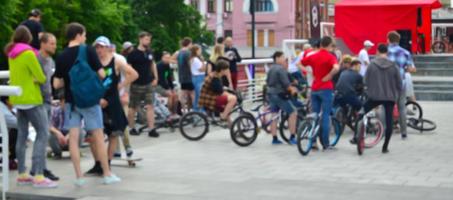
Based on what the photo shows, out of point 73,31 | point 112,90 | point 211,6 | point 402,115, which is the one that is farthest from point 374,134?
point 211,6

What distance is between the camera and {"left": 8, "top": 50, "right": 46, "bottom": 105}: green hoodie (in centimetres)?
992

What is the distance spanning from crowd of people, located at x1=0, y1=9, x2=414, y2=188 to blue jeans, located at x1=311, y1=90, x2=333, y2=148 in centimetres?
2

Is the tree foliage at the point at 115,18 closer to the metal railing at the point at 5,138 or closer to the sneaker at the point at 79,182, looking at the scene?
the sneaker at the point at 79,182

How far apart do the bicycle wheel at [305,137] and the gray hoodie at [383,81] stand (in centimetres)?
101

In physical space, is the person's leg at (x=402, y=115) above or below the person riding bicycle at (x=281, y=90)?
below

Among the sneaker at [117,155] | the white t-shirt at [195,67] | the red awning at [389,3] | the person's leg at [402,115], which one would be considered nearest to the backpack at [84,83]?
the sneaker at [117,155]

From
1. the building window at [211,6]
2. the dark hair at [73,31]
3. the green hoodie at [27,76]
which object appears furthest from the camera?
the building window at [211,6]

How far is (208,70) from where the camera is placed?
17594 millimetres

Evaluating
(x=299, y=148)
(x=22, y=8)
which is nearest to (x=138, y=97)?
(x=299, y=148)

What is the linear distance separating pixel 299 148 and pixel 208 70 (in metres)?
4.87

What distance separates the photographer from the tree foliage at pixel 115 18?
38.6 meters

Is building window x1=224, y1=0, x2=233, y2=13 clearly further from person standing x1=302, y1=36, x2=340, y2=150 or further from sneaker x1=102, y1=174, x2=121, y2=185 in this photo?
sneaker x1=102, y1=174, x2=121, y2=185

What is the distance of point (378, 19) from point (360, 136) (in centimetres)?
2192

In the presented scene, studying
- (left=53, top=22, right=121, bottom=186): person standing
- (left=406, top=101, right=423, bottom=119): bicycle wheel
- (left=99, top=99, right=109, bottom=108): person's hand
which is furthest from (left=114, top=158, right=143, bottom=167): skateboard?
(left=406, top=101, right=423, bottom=119): bicycle wheel
